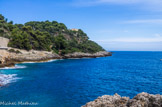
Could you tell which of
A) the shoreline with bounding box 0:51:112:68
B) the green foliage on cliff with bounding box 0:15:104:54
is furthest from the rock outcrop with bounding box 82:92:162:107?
the green foliage on cliff with bounding box 0:15:104:54

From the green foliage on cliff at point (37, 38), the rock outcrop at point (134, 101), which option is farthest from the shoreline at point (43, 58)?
the rock outcrop at point (134, 101)

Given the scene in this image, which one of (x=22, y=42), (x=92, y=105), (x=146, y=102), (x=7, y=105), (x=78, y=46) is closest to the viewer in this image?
(x=146, y=102)

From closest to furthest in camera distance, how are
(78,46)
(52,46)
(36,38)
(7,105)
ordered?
(7,105) → (36,38) → (52,46) → (78,46)

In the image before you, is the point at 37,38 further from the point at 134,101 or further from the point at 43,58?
the point at 134,101

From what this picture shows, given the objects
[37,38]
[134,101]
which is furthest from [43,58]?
[134,101]

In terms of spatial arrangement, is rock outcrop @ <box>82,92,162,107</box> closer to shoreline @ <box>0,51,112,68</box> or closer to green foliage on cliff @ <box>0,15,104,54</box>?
shoreline @ <box>0,51,112,68</box>

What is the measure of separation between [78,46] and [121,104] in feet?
332

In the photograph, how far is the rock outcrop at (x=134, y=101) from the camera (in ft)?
28.3

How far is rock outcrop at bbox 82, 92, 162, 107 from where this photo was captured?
28.3ft

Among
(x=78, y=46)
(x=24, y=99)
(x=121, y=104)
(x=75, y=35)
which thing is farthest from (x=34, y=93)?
(x=75, y=35)

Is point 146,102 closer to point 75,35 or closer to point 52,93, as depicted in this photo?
point 52,93

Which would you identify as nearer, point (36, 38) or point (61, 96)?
point (61, 96)

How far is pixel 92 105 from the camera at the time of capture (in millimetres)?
9719

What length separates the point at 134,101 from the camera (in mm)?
8867
